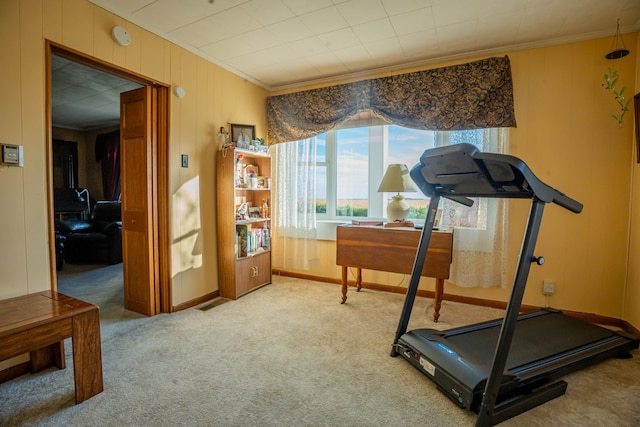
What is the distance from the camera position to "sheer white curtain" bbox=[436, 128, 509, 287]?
9.17 feet

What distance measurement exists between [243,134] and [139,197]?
1270 mm

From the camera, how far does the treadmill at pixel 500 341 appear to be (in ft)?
4.72

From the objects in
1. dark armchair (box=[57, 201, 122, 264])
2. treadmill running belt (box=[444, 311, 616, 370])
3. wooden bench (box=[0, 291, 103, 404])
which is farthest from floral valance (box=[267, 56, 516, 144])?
dark armchair (box=[57, 201, 122, 264])

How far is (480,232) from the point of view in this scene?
287cm

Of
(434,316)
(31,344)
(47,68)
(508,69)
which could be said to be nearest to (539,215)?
(434,316)

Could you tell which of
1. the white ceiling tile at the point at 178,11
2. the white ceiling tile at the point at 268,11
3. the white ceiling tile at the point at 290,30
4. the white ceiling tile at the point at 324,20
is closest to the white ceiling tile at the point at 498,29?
the white ceiling tile at the point at 324,20

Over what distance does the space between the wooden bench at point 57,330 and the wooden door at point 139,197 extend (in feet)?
3.03

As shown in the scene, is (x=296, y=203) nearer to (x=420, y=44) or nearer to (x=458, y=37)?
(x=420, y=44)

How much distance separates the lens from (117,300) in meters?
3.07

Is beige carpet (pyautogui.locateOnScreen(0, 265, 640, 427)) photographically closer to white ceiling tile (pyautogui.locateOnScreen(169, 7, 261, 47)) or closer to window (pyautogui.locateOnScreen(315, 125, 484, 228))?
window (pyautogui.locateOnScreen(315, 125, 484, 228))

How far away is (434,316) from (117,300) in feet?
10.1

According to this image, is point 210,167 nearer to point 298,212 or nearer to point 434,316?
point 298,212

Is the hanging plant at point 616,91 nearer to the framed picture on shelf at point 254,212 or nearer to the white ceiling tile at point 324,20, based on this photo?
the white ceiling tile at point 324,20

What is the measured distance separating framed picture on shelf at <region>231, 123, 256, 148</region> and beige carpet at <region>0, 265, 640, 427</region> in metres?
1.73
